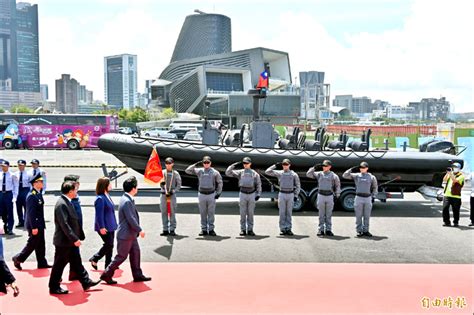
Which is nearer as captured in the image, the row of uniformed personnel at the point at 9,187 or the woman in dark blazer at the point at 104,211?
the woman in dark blazer at the point at 104,211

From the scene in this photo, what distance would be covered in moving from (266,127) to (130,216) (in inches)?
304

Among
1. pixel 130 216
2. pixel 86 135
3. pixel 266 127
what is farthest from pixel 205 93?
pixel 130 216

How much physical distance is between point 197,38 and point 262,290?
13842cm

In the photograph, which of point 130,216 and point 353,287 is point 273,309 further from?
point 130,216

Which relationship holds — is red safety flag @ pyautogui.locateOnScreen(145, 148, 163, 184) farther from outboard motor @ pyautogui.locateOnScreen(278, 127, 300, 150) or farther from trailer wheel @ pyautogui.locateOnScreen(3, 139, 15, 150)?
trailer wheel @ pyautogui.locateOnScreen(3, 139, 15, 150)

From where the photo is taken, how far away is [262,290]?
621 cm

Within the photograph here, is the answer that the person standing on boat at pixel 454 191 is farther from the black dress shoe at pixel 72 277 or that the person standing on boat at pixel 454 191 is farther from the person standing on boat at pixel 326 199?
the black dress shoe at pixel 72 277

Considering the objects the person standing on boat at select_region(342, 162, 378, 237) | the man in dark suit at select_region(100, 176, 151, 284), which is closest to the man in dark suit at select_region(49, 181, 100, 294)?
the man in dark suit at select_region(100, 176, 151, 284)

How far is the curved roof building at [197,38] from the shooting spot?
456 ft

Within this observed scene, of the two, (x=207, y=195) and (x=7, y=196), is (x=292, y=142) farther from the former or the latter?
(x=7, y=196)

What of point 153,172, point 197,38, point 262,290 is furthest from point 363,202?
point 197,38

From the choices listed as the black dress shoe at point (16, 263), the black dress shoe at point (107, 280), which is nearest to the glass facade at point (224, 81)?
the black dress shoe at point (16, 263)

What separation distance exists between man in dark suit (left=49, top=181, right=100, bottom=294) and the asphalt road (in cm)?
170

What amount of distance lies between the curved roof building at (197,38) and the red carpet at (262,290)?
135109mm
